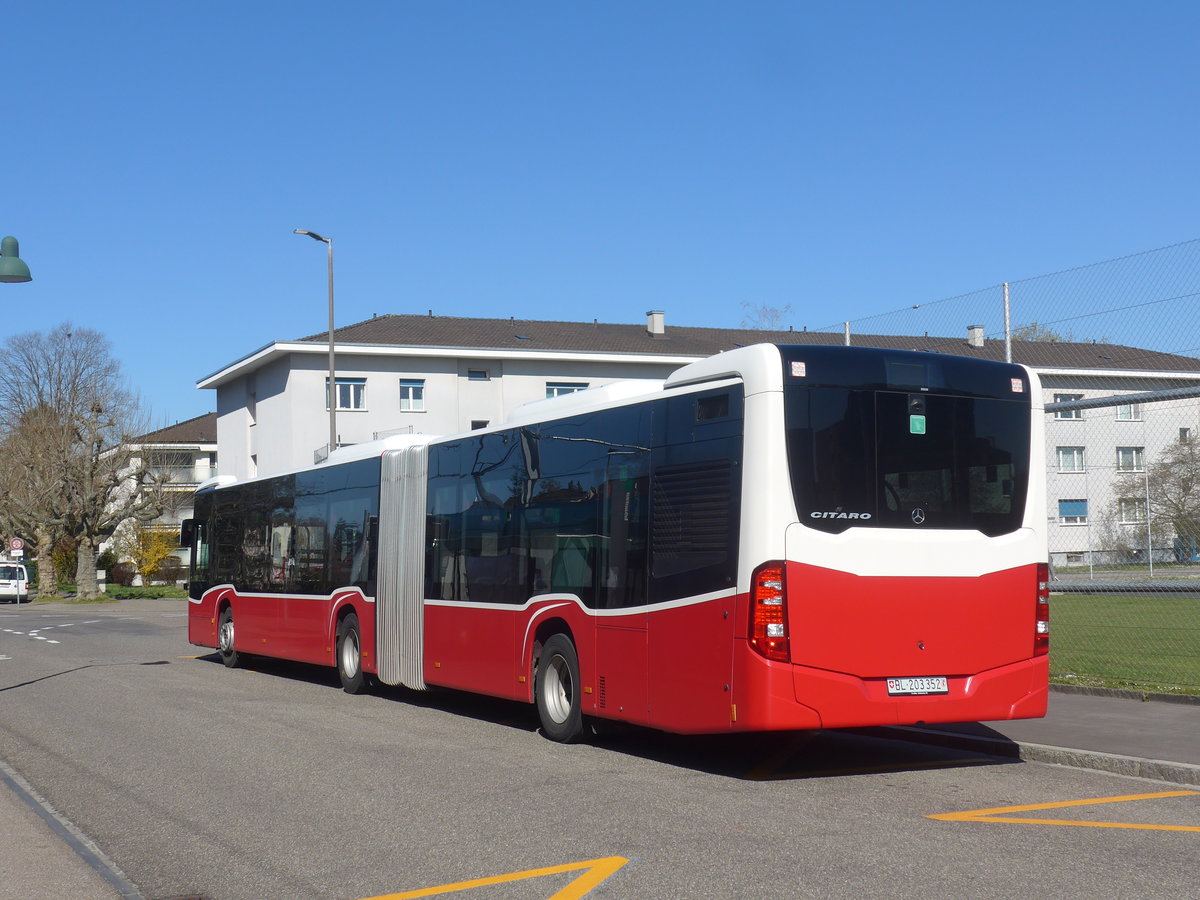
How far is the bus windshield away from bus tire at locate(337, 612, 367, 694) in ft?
29.2

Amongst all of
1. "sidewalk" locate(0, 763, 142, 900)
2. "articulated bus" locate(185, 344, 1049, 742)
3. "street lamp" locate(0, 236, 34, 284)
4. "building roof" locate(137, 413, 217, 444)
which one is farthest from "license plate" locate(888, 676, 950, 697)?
"building roof" locate(137, 413, 217, 444)

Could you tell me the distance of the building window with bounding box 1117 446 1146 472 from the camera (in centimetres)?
1370

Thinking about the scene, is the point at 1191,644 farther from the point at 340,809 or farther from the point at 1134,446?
the point at 340,809

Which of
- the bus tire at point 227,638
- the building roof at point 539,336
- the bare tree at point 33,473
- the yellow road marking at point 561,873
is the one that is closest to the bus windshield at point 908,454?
the yellow road marking at point 561,873

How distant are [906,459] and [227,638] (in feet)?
49.6

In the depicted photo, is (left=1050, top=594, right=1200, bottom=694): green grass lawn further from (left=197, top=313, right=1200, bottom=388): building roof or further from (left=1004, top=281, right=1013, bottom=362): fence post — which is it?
(left=197, top=313, right=1200, bottom=388): building roof

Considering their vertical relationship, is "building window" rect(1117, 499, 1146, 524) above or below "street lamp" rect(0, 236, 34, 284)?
below

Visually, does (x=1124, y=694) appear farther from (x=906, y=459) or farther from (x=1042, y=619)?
(x=906, y=459)

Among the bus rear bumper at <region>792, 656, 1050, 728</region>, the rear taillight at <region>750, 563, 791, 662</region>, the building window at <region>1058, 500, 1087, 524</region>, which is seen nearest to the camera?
the rear taillight at <region>750, 563, 791, 662</region>

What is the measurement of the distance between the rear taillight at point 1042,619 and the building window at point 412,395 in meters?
46.5

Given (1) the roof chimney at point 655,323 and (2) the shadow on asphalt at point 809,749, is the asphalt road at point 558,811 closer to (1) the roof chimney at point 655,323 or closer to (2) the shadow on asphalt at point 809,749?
(2) the shadow on asphalt at point 809,749

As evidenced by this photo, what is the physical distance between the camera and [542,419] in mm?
12828

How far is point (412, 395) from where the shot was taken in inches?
2207

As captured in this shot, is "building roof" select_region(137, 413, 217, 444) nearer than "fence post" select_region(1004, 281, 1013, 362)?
No
